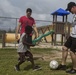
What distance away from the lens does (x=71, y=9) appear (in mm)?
8258

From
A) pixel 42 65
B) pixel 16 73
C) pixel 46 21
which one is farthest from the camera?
pixel 46 21

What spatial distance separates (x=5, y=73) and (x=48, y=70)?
1.34 metres

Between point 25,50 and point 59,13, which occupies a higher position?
point 59,13

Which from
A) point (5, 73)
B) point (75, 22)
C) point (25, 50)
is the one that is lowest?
point (5, 73)

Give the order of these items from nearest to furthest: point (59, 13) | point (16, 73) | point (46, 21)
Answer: point (16, 73) → point (46, 21) → point (59, 13)

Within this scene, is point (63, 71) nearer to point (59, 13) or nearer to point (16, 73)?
point (16, 73)

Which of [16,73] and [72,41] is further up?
[72,41]

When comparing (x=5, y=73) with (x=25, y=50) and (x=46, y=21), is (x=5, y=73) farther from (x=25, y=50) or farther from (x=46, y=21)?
(x=46, y=21)

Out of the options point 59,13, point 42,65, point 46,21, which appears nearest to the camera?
point 42,65

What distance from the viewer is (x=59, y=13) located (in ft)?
77.9

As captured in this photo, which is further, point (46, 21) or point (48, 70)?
point (46, 21)

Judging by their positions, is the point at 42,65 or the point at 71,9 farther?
the point at 42,65

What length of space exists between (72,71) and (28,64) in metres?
1.81

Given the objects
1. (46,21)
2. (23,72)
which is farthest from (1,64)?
(46,21)
